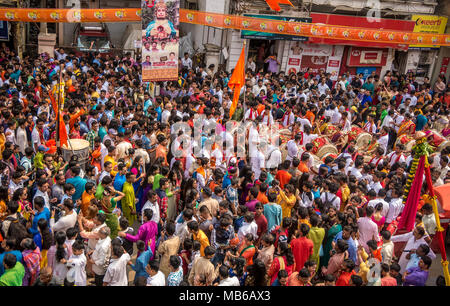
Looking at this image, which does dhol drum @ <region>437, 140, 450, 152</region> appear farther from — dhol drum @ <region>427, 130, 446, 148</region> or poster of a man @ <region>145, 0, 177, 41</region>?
poster of a man @ <region>145, 0, 177, 41</region>

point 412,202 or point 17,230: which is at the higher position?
point 412,202

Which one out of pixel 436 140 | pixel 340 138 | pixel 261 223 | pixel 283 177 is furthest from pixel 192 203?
pixel 436 140

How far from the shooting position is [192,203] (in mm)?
6879

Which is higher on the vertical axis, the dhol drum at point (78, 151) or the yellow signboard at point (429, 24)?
the yellow signboard at point (429, 24)

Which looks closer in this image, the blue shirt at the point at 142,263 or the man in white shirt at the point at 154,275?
the man in white shirt at the point at 154,275

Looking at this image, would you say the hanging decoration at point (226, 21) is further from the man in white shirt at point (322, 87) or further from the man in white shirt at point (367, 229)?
the man in white shirt at point (367, 229)

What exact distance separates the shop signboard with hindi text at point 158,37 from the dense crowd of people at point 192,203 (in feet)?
3.15

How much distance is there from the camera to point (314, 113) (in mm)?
11852

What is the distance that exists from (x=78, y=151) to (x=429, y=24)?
19168 millimetres

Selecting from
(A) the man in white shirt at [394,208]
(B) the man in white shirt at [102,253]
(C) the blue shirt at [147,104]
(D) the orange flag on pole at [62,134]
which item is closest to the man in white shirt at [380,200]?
(A) the man in white shirt at [394,208]

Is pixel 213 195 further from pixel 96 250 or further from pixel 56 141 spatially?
pixel 56 141

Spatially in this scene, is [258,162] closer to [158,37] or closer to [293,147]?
[293,147]

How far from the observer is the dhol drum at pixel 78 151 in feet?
26.6

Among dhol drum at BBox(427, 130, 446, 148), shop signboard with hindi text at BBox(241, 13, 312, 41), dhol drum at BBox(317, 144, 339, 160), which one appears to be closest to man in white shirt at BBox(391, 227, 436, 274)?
dhol drum at BBox(317, 144, 339, 160)
